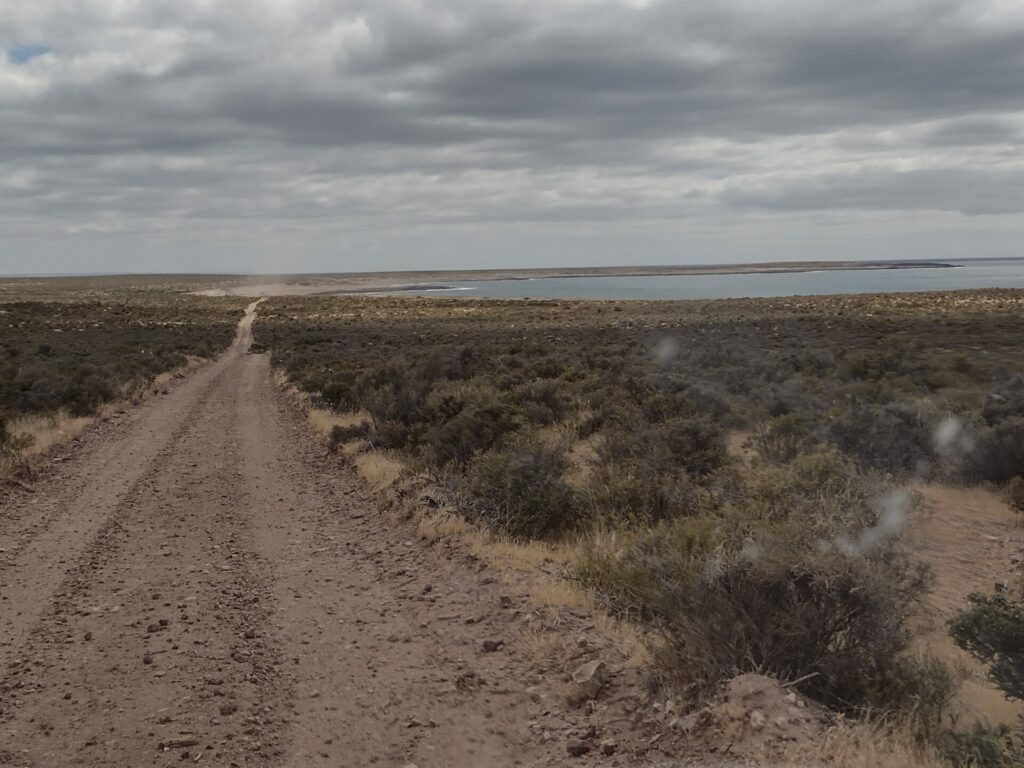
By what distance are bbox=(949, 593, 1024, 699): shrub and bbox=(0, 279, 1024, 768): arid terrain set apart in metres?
0.26

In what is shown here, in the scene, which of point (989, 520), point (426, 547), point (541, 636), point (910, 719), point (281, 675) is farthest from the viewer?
point (989, 520)

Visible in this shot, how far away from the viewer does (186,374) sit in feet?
93.5

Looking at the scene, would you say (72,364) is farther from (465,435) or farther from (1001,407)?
(1001,407)

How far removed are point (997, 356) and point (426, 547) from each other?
92.1 feet

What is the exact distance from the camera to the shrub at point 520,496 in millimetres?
8258

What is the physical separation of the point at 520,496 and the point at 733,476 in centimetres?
226

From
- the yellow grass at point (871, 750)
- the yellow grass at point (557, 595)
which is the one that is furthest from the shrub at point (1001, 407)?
the yellow grass at point (871, 750)

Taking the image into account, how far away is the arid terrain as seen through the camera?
4.30 meters

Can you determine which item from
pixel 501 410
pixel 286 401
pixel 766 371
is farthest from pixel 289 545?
pixel 766 371

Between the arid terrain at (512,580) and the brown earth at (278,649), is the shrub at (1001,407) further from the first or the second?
the brown earth at (278,649)

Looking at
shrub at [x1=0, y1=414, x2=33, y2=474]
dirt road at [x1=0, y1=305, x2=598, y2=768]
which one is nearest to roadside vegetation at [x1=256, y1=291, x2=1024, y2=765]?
dirt road at [x1=0, y1=305, x2=598, y2=768]

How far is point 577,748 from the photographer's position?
14.0 ft

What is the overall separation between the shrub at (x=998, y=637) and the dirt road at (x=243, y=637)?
255 cm

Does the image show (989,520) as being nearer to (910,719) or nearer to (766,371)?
(910,719)
